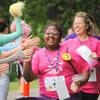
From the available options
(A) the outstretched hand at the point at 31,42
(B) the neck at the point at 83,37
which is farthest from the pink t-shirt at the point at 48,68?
(B) the neck at the point at 83,37

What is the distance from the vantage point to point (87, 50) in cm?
771

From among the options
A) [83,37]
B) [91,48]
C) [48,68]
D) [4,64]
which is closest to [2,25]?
[83,37]

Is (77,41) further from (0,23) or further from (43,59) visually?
(0,23)

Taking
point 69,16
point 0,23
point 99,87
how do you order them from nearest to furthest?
point 99,87, point 0,23, point 69,16

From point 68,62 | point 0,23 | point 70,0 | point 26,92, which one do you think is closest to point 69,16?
point 70,0

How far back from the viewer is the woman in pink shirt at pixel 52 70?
719 cm

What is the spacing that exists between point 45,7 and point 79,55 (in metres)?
28.1

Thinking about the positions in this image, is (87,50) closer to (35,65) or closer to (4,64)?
(35,65)

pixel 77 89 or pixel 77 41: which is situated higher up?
pixel 77 41

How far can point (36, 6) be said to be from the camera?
3547 centimetres

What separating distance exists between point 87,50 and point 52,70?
0.72 metres

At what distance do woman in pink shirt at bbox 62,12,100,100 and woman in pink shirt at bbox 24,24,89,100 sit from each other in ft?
0.86

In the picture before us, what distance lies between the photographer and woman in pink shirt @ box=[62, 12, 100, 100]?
7.64m

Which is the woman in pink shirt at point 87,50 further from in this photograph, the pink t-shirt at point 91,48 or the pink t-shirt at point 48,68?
the pink t-shirt at point 48,68
